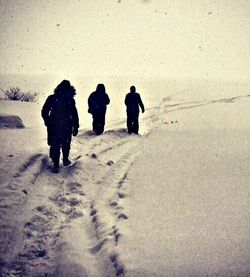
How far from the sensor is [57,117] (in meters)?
7.98

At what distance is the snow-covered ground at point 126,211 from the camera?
3998mm

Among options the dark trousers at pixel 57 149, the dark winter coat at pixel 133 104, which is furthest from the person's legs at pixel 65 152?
the dark winter coat at pixel 133 104

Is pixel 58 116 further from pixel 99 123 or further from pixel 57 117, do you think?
pixel 99 123

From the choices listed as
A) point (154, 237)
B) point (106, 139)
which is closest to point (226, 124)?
point (106, 139)

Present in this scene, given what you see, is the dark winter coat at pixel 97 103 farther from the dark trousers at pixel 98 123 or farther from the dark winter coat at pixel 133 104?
the dark winter coat at pixel 133 104

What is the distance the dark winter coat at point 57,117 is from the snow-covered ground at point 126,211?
0.68 m

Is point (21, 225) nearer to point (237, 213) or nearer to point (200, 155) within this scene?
point (237, 213)

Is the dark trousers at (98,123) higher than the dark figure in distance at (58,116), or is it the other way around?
the dark figure in distance at (58,116)

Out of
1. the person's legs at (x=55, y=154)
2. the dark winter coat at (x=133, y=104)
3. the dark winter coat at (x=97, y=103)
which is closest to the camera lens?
the person's legs at (x=55, y=154)

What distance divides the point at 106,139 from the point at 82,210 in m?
5.99

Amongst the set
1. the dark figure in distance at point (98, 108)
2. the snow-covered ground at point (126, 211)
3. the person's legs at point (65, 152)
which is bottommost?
the snow-covered ground at point (126, 211)

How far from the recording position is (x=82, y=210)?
5.55m

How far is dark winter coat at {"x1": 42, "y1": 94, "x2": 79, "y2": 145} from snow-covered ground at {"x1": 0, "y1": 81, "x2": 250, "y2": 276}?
0.68 metres

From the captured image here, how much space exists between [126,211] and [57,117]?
3424 mm
